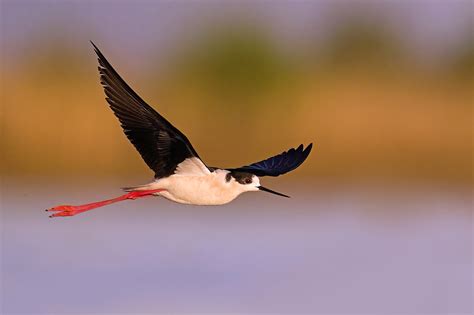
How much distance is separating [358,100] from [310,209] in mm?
2510

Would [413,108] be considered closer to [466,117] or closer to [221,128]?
[466,117]

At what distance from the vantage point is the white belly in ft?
28.0

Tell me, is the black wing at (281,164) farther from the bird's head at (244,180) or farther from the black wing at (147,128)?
the black wing at (147,128)

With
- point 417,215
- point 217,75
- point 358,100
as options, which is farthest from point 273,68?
point 417,215

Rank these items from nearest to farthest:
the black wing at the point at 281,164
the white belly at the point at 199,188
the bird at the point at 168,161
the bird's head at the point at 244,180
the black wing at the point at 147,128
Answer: the black wing at the point at 147,128
the bird at the point at 168,161
the white belly at the point at 199,188
the bird's head at the point at 244,180
the black wing at the point at 281,164

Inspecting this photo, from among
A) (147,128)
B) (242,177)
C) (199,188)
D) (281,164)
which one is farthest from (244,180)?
(281,164)

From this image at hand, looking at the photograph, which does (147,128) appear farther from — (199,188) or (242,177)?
(242,177)

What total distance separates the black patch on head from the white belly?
2.0 inches

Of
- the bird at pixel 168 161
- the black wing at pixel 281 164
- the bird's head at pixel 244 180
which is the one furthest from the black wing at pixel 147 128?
the black wing at pixel 281 164

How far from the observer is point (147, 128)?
8.38m

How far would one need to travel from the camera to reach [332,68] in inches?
691

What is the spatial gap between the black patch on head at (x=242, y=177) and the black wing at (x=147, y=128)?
1.28 feet

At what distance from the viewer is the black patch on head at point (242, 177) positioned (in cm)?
869

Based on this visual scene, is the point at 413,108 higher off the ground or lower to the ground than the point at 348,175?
higher
